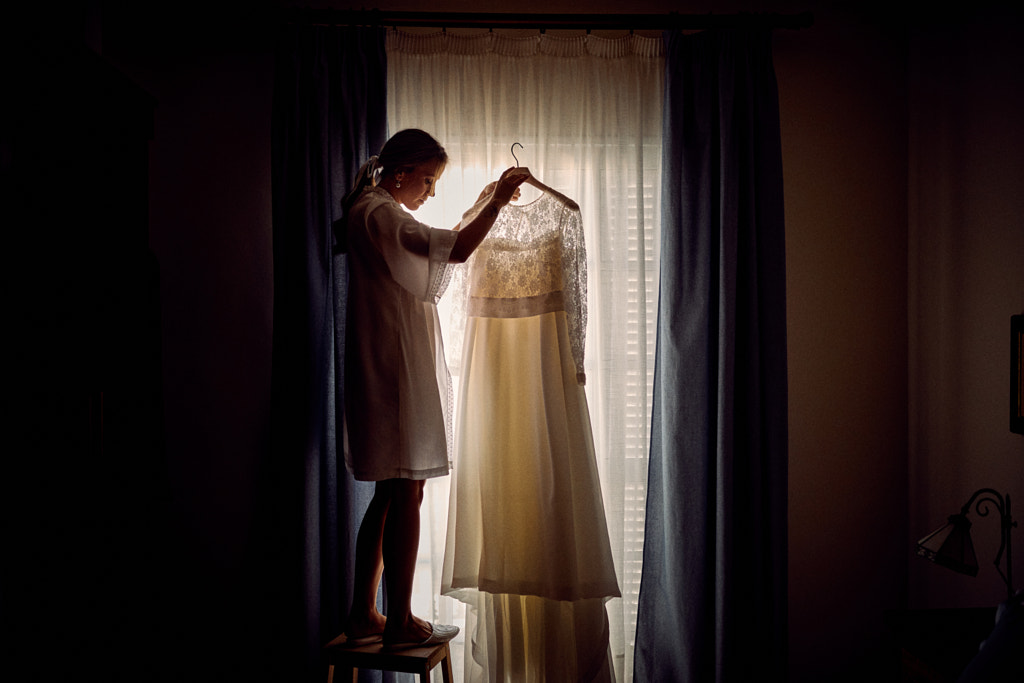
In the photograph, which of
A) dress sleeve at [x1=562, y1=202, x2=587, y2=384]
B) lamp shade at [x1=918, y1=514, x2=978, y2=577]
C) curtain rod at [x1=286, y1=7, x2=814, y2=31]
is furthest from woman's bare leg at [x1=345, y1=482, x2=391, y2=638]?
curtain rod at [x1=286, y1=7, x2=814, y2=31]

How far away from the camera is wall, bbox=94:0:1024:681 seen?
2252 millimetres

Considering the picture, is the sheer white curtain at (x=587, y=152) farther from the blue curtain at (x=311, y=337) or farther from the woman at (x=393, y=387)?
the woman at (x=393, y=387)

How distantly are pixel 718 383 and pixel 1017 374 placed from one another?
33.8 inches

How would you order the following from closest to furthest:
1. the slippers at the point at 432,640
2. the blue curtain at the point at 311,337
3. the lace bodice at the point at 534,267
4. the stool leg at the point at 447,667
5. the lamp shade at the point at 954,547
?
1. the lamp shade at the point at 954,547
2. the slippers at the point at 432,640
3. the stool leg at the point at 447,667
4. the lace bodice at the point at 534,267
5. the blue curtain at the point at 311,337

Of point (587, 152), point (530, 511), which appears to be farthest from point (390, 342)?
point (587, 152)

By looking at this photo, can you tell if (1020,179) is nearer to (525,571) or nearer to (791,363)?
(791,363)

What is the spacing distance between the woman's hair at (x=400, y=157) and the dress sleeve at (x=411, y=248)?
15 centimetres

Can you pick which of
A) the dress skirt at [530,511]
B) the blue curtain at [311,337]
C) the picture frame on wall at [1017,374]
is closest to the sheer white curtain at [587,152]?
the blue curtain at [311,337]

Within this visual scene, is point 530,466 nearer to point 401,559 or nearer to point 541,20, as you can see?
point 401,559

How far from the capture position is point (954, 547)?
5.38 feet

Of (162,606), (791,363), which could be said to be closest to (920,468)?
(791,363)

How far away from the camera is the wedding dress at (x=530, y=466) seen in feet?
6.47

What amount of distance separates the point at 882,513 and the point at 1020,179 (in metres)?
1.26

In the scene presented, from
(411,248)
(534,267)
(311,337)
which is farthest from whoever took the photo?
(311,337)
